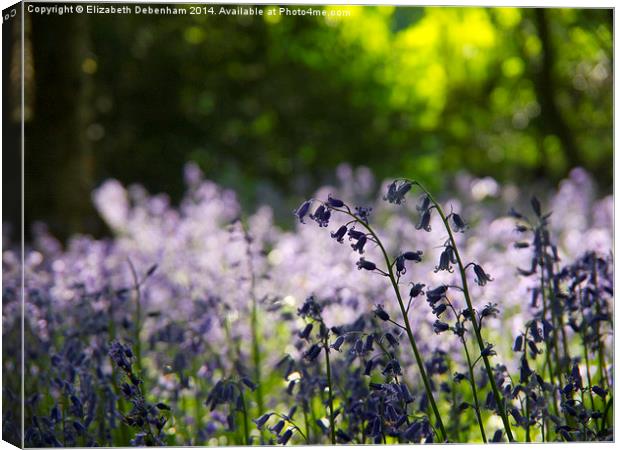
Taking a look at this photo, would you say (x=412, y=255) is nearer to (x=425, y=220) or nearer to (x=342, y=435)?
(x=425, y=220)

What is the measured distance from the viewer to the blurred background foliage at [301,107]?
374 inches

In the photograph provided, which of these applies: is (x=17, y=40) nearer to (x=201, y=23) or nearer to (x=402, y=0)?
(x=402, y=0)

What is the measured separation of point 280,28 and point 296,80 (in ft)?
4.96

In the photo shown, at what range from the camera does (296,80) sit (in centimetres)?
1455

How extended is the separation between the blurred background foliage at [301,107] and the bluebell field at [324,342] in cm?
237

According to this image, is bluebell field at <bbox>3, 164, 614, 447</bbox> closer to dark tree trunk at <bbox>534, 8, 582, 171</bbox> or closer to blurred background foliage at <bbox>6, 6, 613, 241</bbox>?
blurred background foliage at <bbox>6, 6, 613, 241</bbox>

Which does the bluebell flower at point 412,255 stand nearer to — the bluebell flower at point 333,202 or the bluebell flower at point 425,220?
the bluebell flower at point 425,220

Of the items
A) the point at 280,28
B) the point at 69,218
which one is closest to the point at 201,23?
the point at 280,28

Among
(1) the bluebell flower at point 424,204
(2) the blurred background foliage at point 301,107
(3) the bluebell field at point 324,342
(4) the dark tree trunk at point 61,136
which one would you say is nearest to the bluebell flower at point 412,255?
(3) the bluebell field at point 324,342

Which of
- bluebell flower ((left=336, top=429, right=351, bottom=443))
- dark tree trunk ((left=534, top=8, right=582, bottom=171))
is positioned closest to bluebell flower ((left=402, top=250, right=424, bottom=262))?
bluebell flower ((left=336, top=429, right=351, bottom=443))

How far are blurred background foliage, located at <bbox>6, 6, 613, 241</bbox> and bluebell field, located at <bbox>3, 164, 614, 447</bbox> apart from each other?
237 centimetres

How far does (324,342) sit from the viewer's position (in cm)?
352

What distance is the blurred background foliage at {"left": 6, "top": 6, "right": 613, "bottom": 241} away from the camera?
949cm

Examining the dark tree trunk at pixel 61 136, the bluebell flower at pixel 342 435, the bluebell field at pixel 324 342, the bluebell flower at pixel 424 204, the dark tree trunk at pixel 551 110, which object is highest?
the dark tree trunk at pixel 551 110
